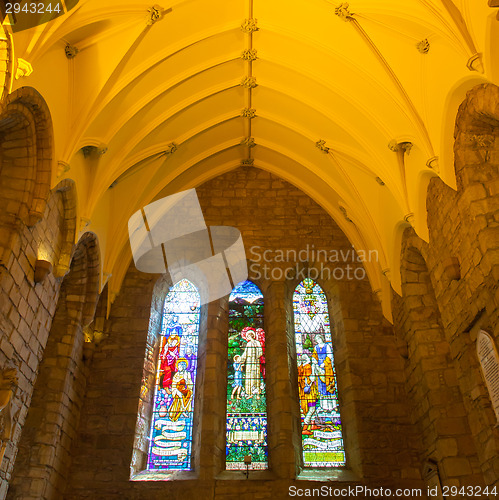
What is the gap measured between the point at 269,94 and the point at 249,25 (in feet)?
4.86

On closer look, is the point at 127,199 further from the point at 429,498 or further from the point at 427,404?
the point at 429,498

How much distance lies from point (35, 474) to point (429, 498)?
5.08 m

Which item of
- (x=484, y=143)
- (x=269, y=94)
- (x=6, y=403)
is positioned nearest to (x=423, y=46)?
(x=484, y=143)

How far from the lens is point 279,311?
8797 millimetres

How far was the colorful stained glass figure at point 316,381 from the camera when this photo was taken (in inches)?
308

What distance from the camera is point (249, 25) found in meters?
7.45

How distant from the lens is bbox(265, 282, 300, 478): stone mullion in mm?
7447

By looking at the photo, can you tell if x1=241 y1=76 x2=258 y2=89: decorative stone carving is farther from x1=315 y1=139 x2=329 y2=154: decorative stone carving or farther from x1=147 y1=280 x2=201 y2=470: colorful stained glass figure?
x1=147 y1=280 x2=201 y2=470: colorful stained glass figure

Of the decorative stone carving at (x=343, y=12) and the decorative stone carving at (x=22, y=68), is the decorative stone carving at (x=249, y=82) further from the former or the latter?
the decorative stone carving at (x=22, y=68)

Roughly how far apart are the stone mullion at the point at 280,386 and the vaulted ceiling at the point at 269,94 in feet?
5.60

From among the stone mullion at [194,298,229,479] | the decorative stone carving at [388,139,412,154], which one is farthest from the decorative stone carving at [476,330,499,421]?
the stone mullion at [194,298,229,479]

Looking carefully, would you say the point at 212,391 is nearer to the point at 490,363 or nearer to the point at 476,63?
the point at 490,363

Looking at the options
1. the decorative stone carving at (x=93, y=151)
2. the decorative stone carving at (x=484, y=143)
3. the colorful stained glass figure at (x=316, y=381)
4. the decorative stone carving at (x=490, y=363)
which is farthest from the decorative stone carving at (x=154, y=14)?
the decorative stone carving at (x=490, y=363)

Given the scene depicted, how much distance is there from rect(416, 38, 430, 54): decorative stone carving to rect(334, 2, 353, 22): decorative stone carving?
0.95 meters
